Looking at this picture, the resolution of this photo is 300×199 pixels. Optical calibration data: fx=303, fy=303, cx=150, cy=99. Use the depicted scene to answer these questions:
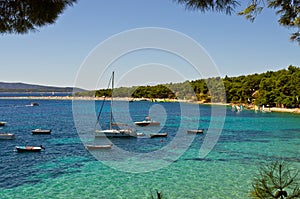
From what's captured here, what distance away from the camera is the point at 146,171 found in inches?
623

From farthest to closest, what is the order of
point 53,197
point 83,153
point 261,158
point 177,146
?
point 177,146
point 83,153
point 261,158
point 53,197

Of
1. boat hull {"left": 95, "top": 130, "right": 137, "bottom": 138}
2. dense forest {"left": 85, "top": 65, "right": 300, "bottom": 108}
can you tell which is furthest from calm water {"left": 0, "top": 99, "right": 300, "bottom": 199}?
dense forest {"left": 85, "top": 65, "right": 300, "bottom": 108}

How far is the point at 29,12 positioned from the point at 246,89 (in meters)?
71.8

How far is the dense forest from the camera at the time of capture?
5709 cm

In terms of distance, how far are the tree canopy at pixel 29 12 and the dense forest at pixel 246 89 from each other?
29.2 metres

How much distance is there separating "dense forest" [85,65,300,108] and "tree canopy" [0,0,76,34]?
29.2 m

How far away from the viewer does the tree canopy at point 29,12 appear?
14.8 feet

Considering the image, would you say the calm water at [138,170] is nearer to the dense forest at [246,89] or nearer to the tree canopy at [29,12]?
the tree canopy at [29,12]

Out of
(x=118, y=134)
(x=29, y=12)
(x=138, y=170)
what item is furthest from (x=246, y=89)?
(x=29, y=12)

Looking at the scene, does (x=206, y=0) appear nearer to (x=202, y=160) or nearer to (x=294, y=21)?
(x=294, y=21)

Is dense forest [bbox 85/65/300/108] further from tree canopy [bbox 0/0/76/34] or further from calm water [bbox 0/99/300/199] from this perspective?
tree canopy [bbox 0/0/76/34]

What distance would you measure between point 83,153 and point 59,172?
5383 mm

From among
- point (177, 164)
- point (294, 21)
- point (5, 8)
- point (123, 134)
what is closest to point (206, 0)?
point (294, 21)

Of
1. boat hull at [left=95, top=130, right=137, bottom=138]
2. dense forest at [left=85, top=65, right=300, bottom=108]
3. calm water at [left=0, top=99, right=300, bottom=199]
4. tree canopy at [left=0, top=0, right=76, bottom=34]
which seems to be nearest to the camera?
tree canopy at [left=0, top=0, right=76, bottom=34]
